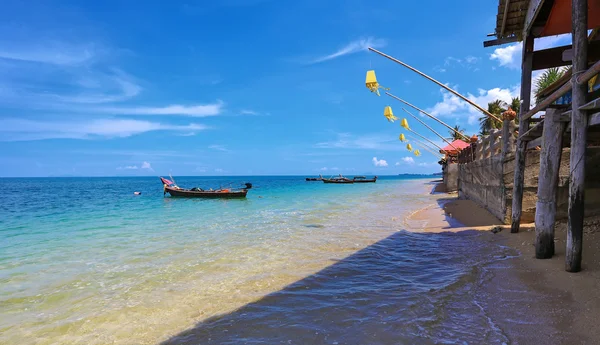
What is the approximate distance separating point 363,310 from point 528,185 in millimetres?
5829

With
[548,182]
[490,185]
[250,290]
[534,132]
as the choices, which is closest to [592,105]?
[548,182]

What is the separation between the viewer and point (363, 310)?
169 inches

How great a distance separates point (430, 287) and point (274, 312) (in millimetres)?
2420

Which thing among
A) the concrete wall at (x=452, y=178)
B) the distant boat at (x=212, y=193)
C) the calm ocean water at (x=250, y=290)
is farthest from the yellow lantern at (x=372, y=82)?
the concrete wall at (x=452, y=178)

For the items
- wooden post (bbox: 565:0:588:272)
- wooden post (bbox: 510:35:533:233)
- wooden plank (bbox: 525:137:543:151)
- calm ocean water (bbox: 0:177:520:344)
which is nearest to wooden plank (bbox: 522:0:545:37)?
wooden post (bbox: 510:35:533:233)

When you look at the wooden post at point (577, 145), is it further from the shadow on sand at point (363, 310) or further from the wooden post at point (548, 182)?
the shadow on sand at point (363, 310)

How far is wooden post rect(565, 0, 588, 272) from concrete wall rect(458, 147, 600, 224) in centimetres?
268

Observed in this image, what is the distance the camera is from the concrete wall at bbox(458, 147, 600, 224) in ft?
22.1

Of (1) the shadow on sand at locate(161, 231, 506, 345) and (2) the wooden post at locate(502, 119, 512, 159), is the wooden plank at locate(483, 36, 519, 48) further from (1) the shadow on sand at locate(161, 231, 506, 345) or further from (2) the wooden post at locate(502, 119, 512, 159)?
(1) the shadow on sand at locate(161, 231, 506, 345)

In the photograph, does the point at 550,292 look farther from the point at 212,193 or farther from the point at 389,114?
the point at 212,193

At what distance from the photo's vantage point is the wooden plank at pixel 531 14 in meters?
5.86

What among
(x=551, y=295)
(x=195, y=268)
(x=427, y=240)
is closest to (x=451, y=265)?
(x=551, y=295)

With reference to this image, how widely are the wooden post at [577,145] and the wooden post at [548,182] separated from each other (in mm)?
798

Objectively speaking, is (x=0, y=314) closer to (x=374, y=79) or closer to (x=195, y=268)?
(x=195, y=268)
